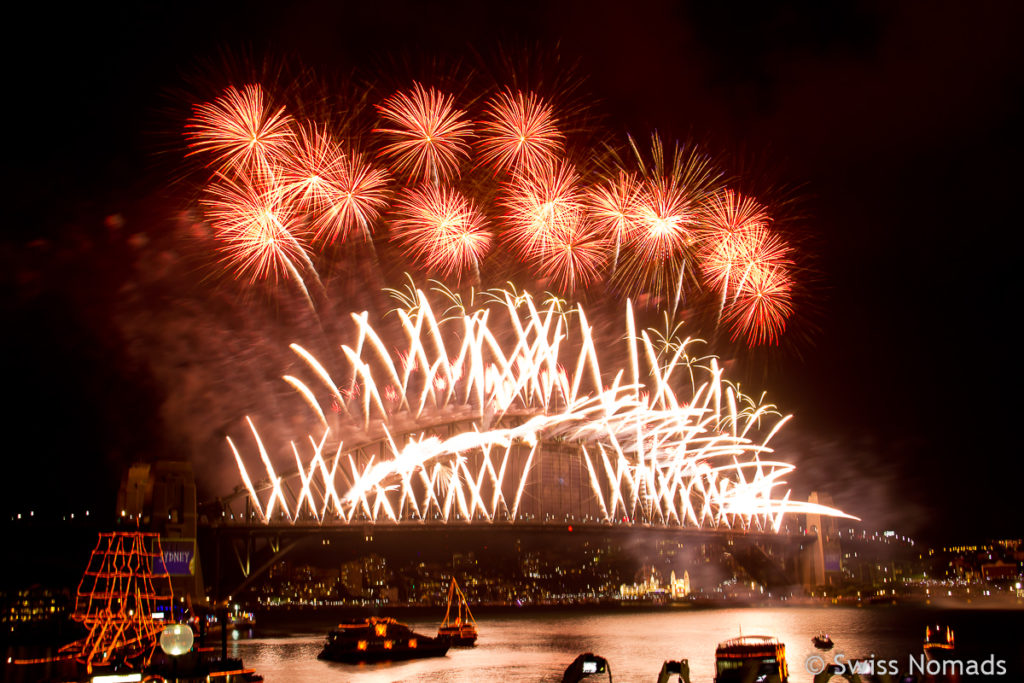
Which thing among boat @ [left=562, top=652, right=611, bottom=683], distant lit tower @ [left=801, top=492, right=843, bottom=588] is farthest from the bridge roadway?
boat @ [left=562, top=652, right=611, bottom=683]

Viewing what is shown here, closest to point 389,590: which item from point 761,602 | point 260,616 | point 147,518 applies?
point 260,616

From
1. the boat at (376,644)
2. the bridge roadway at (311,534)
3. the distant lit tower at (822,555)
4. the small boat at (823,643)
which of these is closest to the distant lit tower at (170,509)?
the bridge roadway at (311,534)

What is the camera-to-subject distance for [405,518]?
8106 centimetres

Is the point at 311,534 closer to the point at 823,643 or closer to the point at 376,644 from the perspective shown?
the point at 376,644

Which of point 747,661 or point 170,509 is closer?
point 747,661

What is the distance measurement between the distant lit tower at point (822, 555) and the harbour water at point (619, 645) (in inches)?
954

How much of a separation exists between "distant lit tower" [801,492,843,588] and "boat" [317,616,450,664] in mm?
75458

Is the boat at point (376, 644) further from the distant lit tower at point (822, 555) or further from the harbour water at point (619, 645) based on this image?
the distant lit tower at point (822, 555)

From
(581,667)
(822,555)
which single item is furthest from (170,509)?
(822,555)

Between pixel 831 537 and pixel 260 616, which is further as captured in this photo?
pixel 831 537

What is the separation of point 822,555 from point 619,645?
215 ft

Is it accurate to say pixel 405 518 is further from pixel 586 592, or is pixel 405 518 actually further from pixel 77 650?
pixel 586 592

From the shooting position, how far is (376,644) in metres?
45.2

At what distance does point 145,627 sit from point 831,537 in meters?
93.0
